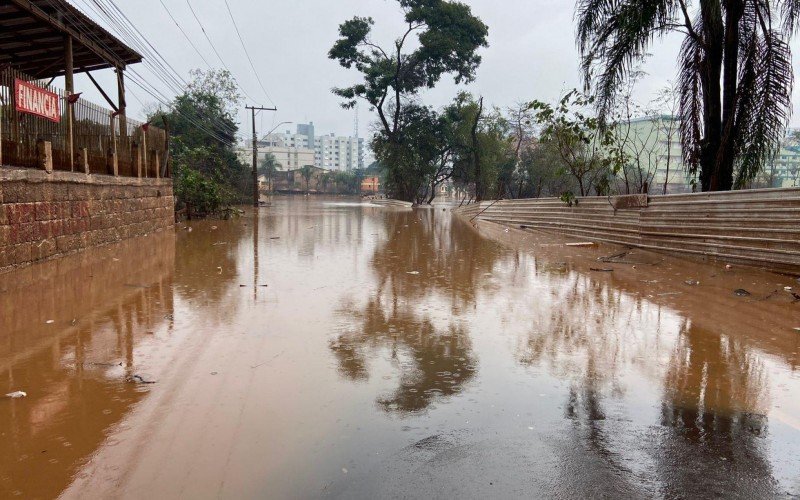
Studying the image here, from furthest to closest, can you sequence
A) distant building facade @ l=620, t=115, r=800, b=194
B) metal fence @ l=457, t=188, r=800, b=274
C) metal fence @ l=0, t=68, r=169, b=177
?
distant building facade @ l=620, t=115, r=800, b=194 → metal fence @ l=0, t=68, r=169, b=177 → metal fence @ l=457, t=188, r=800, b=274

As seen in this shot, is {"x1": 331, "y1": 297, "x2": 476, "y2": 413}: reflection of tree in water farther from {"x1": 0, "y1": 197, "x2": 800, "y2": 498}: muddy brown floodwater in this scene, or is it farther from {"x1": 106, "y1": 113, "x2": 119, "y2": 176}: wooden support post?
{"x1": 106, "y1": 113, "x2": 119, "y2": 176}: wooden support post

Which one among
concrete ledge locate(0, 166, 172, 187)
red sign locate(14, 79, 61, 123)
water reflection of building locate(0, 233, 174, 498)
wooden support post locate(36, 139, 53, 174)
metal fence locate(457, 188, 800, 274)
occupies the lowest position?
water reflection of building locate(0, 233, 174, 498)

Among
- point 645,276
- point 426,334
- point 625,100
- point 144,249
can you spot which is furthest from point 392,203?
point 426,334

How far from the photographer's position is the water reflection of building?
2836mm

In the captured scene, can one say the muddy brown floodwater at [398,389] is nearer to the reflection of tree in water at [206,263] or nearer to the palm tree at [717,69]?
the reflection of tree in water at [206,263]

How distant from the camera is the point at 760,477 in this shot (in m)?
2.61

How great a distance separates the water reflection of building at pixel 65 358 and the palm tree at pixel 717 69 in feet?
31.4

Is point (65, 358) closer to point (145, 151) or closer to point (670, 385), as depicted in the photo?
point (670, 385)

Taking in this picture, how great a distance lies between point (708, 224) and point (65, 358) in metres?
9.60

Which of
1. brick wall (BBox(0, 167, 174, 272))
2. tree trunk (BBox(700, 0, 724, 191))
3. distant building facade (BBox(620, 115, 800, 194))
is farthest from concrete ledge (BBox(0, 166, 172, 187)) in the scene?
distant building facade (BBox(620, 115, 800, 194))

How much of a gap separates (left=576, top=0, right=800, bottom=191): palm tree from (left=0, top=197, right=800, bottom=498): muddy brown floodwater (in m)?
4.30

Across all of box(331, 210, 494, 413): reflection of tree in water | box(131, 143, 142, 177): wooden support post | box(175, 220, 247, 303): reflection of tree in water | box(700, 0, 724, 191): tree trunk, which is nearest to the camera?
box(331, 210, 494, 413): reflection of tree in water

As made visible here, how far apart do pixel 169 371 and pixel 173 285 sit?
3868mm

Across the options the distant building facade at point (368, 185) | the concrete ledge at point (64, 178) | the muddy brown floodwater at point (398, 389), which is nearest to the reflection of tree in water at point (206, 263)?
the muddy brown floodwater at point (398, 389)
